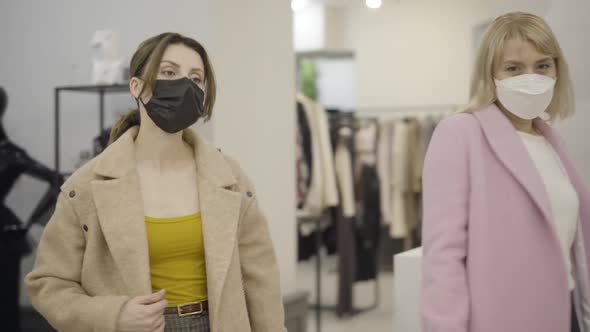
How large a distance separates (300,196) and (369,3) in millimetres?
1511

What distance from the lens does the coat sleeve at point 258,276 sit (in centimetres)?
187

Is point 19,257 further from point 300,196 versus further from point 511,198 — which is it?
point 511,198

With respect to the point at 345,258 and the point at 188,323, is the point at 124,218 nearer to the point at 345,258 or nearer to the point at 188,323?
the point at 188,323

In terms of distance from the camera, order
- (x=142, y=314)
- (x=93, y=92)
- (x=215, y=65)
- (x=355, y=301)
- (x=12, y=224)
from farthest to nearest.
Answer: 1. (x=355, y=301)
2. (x=93, y=92)
3. (x=12, y=224)
4. (x=215, y=65)
5. (x=142, y=314)

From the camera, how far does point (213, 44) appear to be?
313 cm

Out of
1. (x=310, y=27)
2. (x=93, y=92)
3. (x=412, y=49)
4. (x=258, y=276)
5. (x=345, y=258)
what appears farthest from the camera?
(x=310, y=27)

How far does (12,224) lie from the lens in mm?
3400

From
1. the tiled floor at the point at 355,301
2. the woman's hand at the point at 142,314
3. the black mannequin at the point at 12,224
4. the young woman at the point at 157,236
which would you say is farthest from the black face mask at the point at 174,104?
the tiled floor at the point at 355,301

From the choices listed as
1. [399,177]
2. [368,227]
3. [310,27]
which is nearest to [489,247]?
[368,227]

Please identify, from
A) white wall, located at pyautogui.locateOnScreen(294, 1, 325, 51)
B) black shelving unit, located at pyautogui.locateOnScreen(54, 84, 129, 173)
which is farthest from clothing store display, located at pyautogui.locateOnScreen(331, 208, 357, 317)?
white wall, located at pyautogui.locateOnScreen(294, 1, 325, 51)

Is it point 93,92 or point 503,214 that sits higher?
point 93,92

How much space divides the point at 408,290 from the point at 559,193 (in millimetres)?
802

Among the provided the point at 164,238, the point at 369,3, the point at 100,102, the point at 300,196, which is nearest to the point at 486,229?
the point at 164,238

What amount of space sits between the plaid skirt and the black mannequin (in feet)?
6.00
